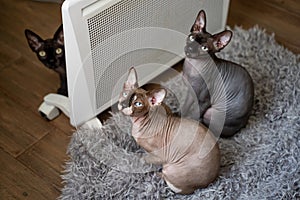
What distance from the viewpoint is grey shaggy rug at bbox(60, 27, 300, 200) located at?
62.6 inches

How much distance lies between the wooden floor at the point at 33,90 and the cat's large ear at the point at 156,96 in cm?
44

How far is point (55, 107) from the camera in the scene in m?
1.83

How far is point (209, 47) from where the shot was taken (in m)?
1.56

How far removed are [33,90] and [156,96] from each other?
663 mm

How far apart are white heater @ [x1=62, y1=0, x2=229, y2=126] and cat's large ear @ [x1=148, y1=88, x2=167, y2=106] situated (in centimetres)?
26

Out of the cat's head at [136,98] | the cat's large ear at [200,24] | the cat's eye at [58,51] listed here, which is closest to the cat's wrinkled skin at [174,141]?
the cat's head at [136,98]

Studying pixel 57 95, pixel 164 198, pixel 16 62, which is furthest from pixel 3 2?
pixel 164 198

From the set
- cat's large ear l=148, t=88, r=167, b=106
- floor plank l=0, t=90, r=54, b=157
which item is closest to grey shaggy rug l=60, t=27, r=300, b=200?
floor plank l=0, t=90, r=54, b=157

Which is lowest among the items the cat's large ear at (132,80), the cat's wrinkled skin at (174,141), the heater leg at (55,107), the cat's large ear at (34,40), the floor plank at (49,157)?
the floor plank at (49,157)

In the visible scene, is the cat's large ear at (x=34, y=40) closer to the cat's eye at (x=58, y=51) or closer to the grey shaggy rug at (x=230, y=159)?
the cat's eye at (x=58, y=51)

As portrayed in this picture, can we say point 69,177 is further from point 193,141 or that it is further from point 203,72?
point 203,72

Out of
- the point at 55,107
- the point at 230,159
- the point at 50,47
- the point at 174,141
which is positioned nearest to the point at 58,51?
the point at 50,47

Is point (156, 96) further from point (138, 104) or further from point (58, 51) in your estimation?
point (58, 51)

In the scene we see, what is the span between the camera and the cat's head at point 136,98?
1447 millimetres
